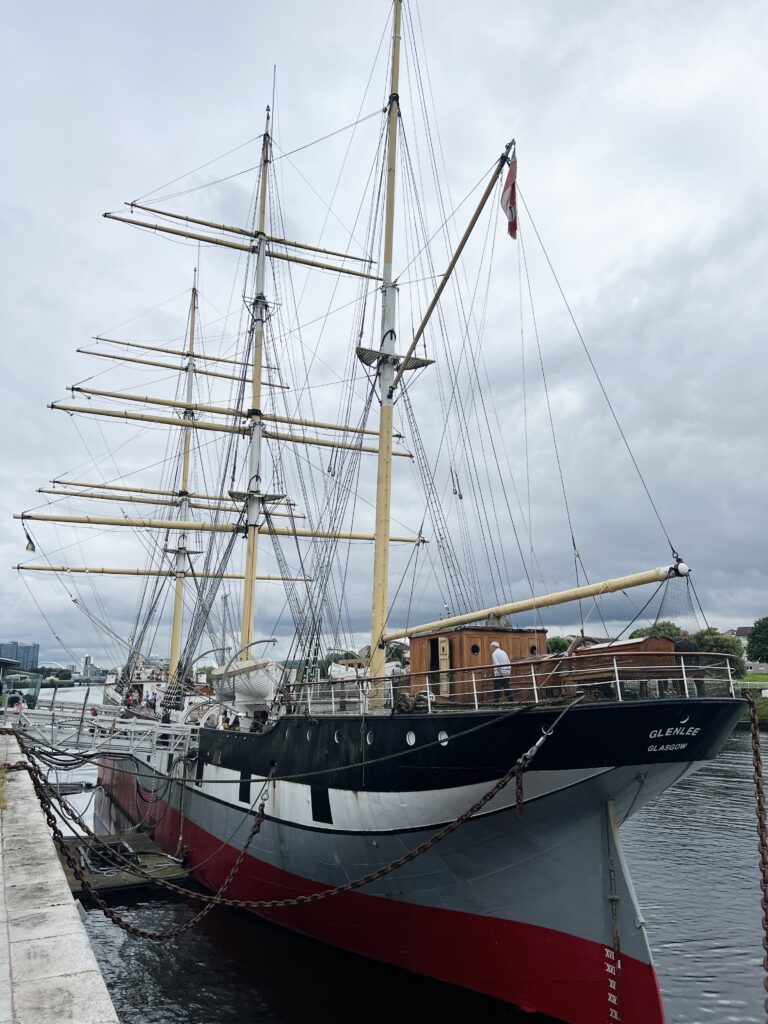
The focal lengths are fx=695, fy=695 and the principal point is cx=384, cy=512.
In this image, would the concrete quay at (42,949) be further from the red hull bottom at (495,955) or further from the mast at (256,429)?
the mast at (256,429)

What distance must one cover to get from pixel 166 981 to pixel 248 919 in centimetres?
Result: 315

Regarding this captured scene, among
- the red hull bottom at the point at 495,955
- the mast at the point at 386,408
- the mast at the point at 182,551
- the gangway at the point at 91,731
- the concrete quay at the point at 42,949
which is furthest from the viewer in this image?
the mast at the point at 182,551

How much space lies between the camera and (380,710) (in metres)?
12.6

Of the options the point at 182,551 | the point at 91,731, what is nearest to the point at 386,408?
the point at 91,731

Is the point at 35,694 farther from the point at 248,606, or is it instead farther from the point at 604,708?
the point at 604,708

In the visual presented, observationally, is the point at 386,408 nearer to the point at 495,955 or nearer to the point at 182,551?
the point at 495,955

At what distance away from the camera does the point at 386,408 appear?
54.9 feet

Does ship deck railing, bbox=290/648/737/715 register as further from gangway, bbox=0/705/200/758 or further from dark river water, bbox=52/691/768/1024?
gangway, bbox=0/705/200/758

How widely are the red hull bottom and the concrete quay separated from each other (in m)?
6.79

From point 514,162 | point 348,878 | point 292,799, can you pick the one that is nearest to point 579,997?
point 348,878

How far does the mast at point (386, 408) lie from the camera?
15.3m

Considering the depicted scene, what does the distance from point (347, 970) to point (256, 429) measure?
66.7 feet

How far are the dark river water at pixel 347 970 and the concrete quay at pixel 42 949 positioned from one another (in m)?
6.47

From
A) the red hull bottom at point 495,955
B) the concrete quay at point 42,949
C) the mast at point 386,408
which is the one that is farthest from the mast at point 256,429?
the concrete quay at point 42,949
